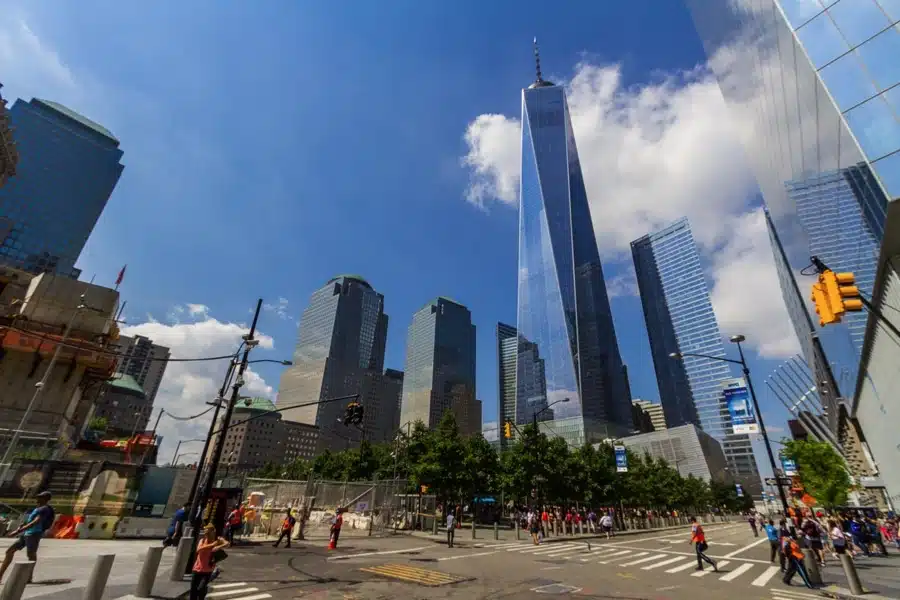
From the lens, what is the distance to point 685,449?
4840 inches

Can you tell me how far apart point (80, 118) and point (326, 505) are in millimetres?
198047

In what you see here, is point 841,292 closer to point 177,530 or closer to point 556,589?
point 556,589

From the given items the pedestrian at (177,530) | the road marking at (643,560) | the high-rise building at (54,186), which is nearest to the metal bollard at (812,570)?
the road marking at (643,560)

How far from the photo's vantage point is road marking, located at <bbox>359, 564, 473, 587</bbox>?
13743 mm

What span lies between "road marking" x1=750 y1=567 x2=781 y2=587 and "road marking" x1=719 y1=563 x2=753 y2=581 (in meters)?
0.76

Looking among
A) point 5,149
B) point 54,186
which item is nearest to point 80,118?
point 54,186

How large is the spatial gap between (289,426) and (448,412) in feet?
487

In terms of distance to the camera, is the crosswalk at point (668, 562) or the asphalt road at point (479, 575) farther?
the crosswalk at point (668, 562)

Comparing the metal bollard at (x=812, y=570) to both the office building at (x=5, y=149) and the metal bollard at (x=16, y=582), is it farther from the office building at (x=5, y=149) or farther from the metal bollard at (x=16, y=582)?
the office building at (x=5, y=149)

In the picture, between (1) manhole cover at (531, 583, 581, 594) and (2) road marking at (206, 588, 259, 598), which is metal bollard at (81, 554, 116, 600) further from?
(1) manhole cover at (531, 583, 581, 594)

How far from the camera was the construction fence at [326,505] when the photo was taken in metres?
27.8

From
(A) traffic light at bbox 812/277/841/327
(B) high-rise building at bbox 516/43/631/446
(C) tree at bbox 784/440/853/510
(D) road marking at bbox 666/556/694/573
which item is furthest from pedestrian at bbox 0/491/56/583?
(B) high-rise building at bbox 516/43/631/446

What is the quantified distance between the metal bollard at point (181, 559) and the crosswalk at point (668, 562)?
54.2ft

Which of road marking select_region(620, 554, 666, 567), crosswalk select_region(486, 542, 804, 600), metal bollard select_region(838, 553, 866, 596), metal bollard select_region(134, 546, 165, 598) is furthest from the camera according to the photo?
road marking select_region(620, 554, 666, 567)
